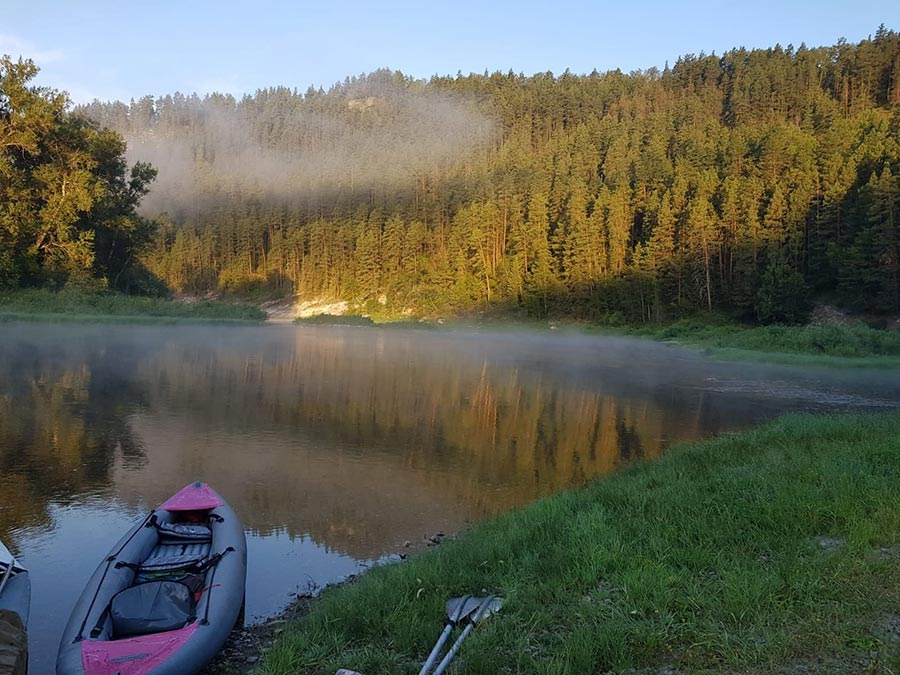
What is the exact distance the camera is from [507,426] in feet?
61.1

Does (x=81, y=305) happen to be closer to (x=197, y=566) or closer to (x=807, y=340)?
(x=197, y=566)

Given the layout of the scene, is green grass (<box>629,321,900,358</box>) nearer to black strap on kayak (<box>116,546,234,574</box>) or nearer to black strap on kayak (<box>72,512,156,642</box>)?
black strap on kayak (<box>116,546,234,574</box>)

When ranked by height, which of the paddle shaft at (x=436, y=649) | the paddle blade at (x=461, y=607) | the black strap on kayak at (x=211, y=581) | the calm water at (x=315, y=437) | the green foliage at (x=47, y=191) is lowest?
the calm water at (x=315, y=437)

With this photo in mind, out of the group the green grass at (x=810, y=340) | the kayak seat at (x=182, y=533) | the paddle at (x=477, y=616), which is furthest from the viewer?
the green grass at (x=810, y=340)

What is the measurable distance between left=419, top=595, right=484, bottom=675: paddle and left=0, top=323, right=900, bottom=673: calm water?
2.71 m

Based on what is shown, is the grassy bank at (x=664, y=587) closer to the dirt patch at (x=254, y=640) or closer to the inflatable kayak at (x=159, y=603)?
the dirt patch at (x=254, y=640)

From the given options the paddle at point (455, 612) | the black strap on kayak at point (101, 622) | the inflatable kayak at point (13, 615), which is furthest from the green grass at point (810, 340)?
the inflatable kayak at point (13, 615)

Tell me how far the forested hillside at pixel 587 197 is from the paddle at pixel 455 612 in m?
56.5

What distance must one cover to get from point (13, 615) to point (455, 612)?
403 cm

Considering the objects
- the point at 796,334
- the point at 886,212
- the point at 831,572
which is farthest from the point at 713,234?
the point at 831,572

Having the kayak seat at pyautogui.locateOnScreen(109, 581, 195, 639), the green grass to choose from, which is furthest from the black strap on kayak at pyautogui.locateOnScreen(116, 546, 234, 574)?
the green grass

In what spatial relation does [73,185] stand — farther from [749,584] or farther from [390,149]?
[390,149]

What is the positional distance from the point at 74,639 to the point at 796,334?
157ft

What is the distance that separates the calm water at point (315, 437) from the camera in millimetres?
9234
